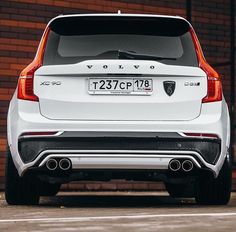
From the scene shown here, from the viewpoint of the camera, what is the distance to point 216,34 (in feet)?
43.1

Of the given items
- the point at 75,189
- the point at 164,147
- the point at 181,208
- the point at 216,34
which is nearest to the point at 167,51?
the point at 164,147

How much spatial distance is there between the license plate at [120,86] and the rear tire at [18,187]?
99cm

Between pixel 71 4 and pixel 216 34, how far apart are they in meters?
2.54

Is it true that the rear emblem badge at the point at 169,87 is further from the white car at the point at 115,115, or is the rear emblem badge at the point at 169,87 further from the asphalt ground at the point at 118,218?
the asphalt ground at the point at 118,218

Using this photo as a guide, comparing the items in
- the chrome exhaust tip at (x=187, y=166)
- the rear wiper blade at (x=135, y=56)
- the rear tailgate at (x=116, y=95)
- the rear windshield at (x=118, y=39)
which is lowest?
the chrome exhaust tip at (x=187, y=166)

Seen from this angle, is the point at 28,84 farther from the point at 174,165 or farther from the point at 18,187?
the point at 174,165

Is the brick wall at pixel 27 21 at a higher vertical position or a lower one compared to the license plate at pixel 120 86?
higher

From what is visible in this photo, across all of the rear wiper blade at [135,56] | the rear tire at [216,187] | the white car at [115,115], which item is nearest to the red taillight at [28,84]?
the white car at [115,115]

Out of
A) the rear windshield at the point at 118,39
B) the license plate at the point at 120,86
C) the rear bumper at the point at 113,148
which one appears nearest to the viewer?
the rear bumper at the point at 113,148

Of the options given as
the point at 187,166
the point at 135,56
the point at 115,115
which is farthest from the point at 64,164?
the point at 135,56

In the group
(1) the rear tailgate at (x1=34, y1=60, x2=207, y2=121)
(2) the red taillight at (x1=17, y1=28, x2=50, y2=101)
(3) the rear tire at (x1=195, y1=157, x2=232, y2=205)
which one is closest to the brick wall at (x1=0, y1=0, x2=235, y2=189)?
(3) the rear tire at (x1=195, y1=157, x2=232, y2=205)

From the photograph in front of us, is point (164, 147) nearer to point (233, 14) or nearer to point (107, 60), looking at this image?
point (107, 60)

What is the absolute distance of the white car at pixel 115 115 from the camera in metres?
6.86

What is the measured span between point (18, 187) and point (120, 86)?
4.33 ft
